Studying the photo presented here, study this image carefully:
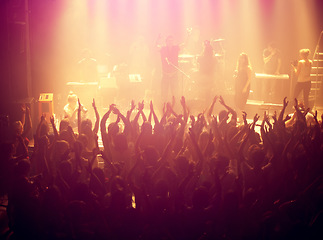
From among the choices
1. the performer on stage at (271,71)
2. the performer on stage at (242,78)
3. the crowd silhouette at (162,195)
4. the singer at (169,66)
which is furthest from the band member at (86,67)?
the crowd silhouette at (162,195)

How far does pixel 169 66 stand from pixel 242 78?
6.31 feet

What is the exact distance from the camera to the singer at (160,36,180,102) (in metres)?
11.5

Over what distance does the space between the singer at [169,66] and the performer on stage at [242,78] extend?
164 centimetres

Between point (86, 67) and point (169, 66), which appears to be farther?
point (86, 67)

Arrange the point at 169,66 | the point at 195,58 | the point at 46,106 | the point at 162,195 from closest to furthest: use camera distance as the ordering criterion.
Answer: the point at 162,195
the point at 46,106
the point at 169,66
the point at 195,58

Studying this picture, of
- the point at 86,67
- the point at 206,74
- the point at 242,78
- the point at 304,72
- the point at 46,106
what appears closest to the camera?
the point at 46,106

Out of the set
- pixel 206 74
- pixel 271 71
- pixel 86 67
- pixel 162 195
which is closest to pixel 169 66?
pixel 206 74

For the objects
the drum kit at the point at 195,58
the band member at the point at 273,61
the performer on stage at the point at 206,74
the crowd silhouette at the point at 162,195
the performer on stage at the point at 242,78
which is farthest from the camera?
the drum kit at the point at 195,58

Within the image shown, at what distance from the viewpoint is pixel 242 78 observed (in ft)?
37.2

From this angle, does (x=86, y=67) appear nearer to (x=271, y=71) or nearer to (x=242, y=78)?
(x=242, y=78)

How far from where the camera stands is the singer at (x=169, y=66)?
1152 cm

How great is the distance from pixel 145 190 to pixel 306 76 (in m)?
8.37

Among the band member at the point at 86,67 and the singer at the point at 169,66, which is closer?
the singer at the point at 169,66

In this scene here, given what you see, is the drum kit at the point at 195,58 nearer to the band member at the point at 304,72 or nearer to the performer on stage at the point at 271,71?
the performer on stage at the point at 271,71
